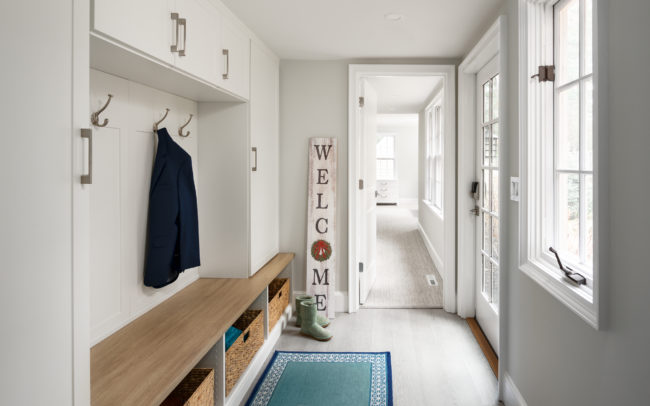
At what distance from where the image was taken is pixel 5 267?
38.4 inches

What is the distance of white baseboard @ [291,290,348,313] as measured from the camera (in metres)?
3.94

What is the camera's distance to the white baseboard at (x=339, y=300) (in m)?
3.94

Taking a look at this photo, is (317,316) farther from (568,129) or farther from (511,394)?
(568,129)

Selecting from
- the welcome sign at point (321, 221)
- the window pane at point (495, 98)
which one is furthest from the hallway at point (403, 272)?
the window pane at point (495, 98)

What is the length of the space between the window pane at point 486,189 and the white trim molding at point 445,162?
0.39 meters

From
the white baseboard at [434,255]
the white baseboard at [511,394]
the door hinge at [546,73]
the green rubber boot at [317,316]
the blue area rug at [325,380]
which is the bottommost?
the blue area rug at [325,380]

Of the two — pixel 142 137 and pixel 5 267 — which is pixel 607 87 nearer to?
pixel 5 267

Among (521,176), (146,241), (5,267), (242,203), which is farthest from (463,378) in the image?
(5,267)

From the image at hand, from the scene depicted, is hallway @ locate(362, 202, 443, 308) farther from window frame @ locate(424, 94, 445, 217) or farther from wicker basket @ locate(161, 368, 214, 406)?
wicker basket @ locate(161, 368, 214, 406)

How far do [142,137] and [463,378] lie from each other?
2369 millimetres

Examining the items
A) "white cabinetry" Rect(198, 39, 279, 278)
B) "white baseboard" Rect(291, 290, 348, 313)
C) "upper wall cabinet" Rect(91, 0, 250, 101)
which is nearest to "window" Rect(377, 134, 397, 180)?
"white baseboard" Rect(291, 290, 348, 313)

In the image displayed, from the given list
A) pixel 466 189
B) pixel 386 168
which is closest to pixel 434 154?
pixel 466 189

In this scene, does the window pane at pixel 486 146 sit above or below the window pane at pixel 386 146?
below

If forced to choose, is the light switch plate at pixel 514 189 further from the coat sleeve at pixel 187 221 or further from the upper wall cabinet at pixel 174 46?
the coat sleeve at pixel 187 221
